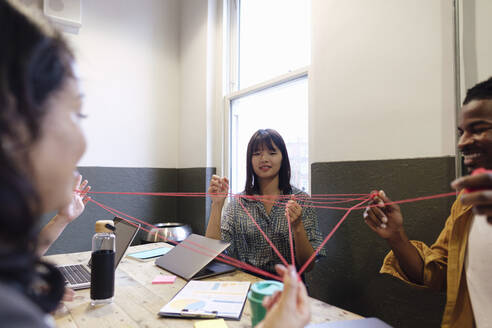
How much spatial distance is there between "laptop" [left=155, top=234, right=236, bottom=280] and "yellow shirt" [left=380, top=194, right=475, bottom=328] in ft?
2.49

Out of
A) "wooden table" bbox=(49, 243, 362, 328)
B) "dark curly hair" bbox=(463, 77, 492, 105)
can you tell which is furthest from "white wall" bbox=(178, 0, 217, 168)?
"dark curly hair" bbox=(463, 77, 492, 105)

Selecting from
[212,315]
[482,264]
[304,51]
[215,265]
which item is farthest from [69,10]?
[482,264]

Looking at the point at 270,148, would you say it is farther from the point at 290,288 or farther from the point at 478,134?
the point at 290,288

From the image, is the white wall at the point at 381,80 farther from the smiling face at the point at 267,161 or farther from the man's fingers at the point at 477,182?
the man's fingers at the point at 477,182

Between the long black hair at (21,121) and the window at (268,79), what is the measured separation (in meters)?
1.72

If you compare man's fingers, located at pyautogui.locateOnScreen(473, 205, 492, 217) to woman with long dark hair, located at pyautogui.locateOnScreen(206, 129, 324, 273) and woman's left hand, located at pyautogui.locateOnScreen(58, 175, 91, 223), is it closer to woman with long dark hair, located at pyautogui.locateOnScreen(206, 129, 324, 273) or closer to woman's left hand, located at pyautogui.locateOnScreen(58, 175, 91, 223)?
woman with long dark hair, located at pyautogui.locateOnScreen(206, 129, 324, 273)

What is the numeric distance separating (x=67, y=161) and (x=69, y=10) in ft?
8.75

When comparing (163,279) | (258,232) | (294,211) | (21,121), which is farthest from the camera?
(258,232)

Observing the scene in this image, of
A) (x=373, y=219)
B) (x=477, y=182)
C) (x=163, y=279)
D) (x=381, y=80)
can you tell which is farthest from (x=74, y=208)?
(x=381, y=80)

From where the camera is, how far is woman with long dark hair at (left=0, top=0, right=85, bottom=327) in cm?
30

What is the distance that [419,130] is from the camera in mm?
1270

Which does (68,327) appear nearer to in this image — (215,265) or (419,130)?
(215,265)

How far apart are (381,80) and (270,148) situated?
641mm

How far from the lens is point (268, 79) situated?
221 centimetres
